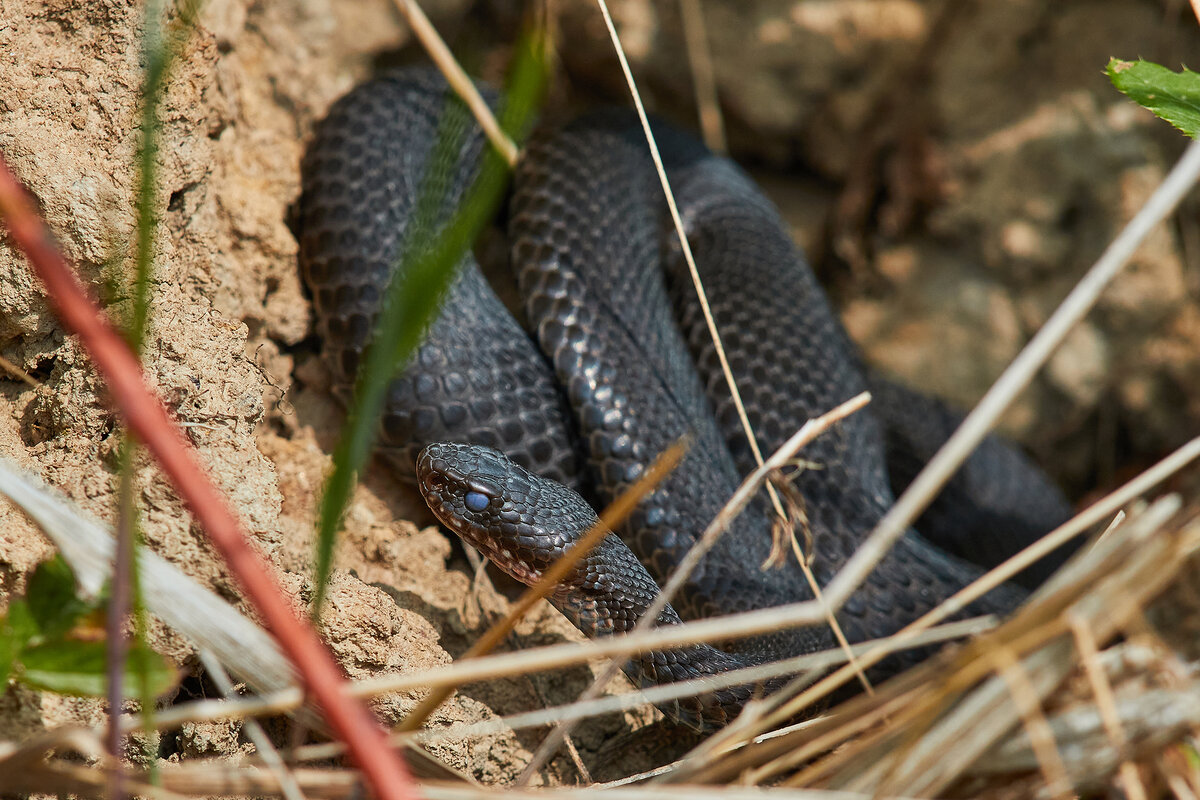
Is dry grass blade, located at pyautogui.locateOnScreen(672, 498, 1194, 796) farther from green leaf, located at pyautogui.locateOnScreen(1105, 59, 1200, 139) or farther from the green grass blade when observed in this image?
green leaf, located at pyautogui.locateOnScreen(1105, 59, 1200, 139)

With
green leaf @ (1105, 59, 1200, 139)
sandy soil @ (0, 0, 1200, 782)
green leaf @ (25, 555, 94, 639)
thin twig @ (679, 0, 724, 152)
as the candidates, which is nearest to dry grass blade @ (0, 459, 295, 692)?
green leaf @ (25, 555, 94, 639)

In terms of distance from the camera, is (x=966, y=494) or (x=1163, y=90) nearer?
(x=1163, y=90)

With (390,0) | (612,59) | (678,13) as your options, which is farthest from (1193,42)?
(390,0)

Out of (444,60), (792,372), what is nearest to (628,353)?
(792,372)

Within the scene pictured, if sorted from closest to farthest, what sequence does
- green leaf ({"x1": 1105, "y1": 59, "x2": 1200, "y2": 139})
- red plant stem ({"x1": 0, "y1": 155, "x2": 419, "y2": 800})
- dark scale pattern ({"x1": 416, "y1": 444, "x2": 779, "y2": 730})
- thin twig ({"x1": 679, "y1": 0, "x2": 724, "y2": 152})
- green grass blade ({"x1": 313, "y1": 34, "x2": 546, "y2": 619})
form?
1. green grass blade ({"x1": 313, "y1": 34, "x2": 546, "y2": 619})
2. red plant stem ({"x1": 0, "y1": 155, "x2": 419, "y2": 800})
3. green leaf ({"x1": 1105, "y1": 59, "x2": 1200, "y2": 139})
4. dark scale pattern ({"x1": 416, "y1": 444, "x2": 779, "y2": 730})
5. thin twig ({"x1": 679, "y1": 0, "x2": 724, "y2": 152})

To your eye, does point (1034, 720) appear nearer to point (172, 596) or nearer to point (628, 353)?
point (172, 596)

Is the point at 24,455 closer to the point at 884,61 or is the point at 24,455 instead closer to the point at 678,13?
the point at 678,13
